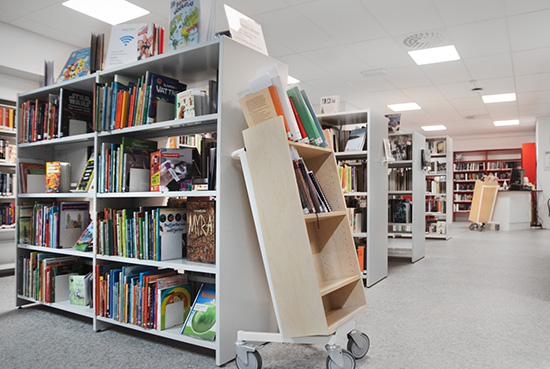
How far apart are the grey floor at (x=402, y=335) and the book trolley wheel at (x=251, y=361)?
4.8 inches

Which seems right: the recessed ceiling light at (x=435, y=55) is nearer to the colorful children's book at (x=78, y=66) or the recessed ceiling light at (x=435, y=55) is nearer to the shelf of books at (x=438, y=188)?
the shelf of books at (x=438, y=188)

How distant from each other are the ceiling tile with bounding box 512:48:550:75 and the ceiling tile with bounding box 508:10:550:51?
0.24m

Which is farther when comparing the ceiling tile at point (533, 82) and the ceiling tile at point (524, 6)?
the ceiling tile at point (533, 82)

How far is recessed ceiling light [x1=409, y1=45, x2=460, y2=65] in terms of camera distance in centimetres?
579

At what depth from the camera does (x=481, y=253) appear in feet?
20.4

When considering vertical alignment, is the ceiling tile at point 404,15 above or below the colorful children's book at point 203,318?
above

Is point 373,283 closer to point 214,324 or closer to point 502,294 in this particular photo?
point 502,294

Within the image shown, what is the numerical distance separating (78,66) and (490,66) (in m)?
5.97

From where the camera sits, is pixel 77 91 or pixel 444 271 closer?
pixel 77 91

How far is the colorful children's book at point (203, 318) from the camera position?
2223 millimetres

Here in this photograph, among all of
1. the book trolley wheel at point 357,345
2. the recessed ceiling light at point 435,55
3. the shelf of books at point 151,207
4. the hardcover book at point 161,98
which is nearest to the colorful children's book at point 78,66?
the shelf of books at point 151,207

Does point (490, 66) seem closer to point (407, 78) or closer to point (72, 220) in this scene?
point (407, 78)

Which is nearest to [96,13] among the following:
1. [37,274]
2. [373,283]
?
[37,274]

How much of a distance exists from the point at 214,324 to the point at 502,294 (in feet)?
9.07
